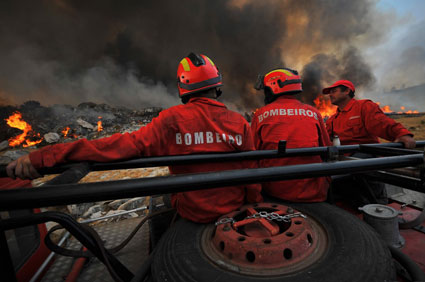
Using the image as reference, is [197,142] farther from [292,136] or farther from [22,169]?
[292,136]

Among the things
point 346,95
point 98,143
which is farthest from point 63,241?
point 346,95

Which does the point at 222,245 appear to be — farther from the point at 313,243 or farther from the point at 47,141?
the point at 47,141

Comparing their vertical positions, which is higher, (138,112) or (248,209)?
(138,112)

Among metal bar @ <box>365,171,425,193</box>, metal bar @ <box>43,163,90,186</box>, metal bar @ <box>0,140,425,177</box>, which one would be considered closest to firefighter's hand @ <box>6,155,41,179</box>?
metal bar @ <box>0,140,425,177</box>

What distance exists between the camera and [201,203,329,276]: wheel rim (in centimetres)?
93

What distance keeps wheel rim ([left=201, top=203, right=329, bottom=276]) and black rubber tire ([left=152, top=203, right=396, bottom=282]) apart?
0.11 ft

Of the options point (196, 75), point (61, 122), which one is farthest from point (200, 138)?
point (61, 122)

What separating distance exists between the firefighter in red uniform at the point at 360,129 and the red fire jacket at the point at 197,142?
1430 millimetres

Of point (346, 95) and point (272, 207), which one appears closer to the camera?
point (272, 207)

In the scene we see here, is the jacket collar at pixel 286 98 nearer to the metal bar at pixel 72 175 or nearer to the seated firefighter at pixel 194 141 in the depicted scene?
the seated firefighter at pixel 194 141

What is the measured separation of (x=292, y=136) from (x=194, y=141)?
1.13 meters

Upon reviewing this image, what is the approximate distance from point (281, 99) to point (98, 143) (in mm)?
2079

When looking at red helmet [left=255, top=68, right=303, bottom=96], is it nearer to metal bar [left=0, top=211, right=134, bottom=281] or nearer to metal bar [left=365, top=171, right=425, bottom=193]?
metal bar [left=365, top=171, right=425, bottom=193]

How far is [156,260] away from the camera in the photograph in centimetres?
105
